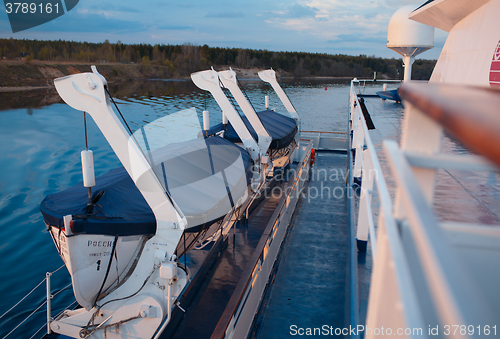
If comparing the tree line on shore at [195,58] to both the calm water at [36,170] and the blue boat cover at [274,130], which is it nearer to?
the calm water at [36,170]

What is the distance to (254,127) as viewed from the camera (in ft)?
30.4

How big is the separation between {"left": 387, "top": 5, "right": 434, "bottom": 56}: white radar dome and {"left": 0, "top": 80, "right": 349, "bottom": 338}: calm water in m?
12.8

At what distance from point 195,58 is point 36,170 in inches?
2855

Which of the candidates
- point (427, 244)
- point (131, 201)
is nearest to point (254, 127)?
point (131, 201)

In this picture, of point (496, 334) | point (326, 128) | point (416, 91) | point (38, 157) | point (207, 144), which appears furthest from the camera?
point (326, 128)

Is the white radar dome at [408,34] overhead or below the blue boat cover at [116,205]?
overhead

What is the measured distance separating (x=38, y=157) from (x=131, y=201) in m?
17.8

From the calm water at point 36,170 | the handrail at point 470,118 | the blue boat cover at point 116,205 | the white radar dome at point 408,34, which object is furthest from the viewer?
the white radar dome at point 408,34

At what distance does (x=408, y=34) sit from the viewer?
16.7 metres

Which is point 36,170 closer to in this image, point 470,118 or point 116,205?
point 116,205

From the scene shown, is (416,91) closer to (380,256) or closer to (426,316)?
(380,256)

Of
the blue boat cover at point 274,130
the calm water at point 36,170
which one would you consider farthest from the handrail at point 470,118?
the blue boat cover at point 274,130

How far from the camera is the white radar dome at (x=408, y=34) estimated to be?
16.7 m

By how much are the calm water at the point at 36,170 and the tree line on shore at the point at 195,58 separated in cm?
3791
